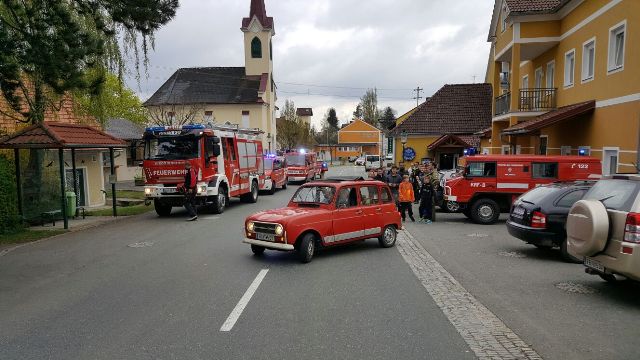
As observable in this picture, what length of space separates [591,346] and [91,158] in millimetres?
20146

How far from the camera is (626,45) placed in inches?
576

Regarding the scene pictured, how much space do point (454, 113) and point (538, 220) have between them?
2985cm

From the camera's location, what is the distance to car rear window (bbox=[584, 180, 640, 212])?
21.1 ft

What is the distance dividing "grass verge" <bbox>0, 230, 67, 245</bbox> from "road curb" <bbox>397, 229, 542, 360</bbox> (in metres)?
10.1

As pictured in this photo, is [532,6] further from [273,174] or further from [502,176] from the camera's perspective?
[273,174]

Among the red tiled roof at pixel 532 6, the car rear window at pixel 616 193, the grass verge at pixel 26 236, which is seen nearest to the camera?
the car rear window at pixel 616 193

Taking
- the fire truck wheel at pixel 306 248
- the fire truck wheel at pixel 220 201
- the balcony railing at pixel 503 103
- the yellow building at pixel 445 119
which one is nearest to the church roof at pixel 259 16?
the yellow building at pixel 445 119

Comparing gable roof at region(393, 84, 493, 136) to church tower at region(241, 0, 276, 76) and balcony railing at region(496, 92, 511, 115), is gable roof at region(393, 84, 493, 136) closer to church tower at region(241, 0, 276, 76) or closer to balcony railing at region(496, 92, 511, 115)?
balcony railing at region(496, 92, 511, 115)

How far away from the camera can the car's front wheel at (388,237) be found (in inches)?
420

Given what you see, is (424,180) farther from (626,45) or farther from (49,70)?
(49,70)

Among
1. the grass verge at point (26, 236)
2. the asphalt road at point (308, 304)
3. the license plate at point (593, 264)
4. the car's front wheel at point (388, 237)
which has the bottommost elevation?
the grass verge at point (26, 236)

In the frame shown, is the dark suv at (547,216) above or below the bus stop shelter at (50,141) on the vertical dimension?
below

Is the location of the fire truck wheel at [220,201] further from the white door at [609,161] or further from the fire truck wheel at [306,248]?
the white door at [609,161]

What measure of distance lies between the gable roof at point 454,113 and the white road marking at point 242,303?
3061 centimetres
